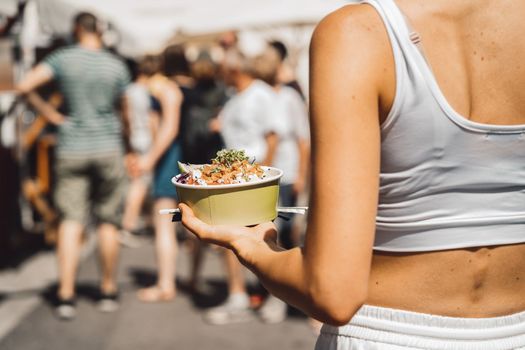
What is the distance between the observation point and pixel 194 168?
5.79 ft

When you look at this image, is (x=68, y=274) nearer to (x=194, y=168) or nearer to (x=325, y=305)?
(x=194, y=168)

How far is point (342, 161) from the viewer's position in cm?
121

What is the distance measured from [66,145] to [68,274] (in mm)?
969

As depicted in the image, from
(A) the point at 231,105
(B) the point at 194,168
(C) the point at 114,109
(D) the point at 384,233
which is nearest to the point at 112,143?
(C) the point at 114,109

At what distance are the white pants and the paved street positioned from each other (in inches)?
130

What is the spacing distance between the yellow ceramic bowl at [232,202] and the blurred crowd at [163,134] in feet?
11.2

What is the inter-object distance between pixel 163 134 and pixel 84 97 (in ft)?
2.21

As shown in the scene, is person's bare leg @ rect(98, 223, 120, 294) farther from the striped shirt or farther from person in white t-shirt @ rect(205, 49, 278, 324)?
person in white t-shirt @ rect(205, 49, 278, 324)

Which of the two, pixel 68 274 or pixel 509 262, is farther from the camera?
pixel 68 274

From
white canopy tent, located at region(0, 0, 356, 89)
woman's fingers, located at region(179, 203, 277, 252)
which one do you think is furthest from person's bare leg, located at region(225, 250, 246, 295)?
white canopy tent, located at region(0, 0, 356, 89)

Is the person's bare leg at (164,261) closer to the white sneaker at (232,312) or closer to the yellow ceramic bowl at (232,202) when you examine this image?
the white sneaker at (232,312)

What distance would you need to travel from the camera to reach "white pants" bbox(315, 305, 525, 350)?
4.56 ft

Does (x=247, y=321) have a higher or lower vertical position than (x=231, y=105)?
lower

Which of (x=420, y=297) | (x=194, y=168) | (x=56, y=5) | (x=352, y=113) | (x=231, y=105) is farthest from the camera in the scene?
(x=56, y=5)
